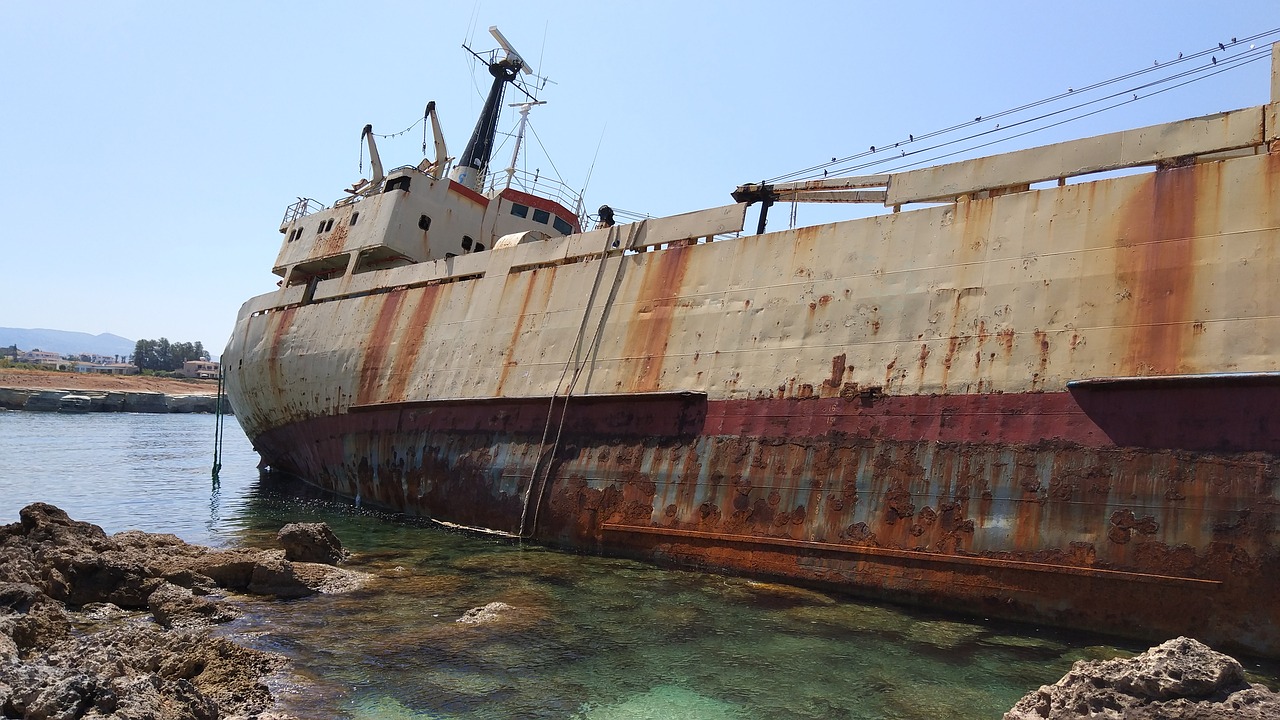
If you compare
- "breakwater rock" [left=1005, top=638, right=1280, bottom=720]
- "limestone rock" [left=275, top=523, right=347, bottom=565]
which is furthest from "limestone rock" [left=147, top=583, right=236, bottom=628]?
"breakwater rock" [left=1005, top=638, right=1280, bottom=720]

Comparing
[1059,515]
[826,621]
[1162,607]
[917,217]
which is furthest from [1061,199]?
[826,621]

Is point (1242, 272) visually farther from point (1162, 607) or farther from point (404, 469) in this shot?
point (404, 469)

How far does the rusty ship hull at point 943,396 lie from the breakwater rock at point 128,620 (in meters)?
3.50

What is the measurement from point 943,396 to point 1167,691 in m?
4.06

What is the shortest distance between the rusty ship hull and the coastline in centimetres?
4166

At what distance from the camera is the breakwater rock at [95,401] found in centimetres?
4812

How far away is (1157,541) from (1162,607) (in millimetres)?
500

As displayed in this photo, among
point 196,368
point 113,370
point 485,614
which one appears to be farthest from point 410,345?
point 196,368

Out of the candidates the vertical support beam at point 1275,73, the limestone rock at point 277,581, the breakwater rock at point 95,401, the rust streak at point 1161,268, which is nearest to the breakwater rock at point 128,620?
the limestone rock at point 277,581

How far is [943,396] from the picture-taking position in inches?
285

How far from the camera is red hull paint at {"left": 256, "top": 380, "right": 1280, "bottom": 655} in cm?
575

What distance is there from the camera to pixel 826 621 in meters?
6.47

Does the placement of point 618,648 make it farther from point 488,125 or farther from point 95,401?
point 95,401

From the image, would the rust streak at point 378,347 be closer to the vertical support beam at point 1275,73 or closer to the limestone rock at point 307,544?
the limestone rock at point 307,544
